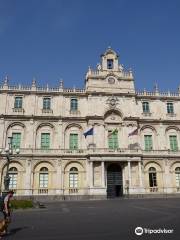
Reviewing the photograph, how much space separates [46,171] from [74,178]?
4.44 meters

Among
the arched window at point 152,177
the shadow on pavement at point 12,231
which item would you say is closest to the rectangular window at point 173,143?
the arched window at point 152,177

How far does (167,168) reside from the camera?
143 feet

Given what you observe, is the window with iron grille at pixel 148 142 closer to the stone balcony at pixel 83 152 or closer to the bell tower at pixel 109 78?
the stone balcony at pixel 83 152

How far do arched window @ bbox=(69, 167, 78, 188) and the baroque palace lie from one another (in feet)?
0.49

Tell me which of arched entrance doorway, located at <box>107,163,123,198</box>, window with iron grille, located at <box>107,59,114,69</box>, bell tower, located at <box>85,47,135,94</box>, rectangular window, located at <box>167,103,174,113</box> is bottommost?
arched entrance doorway, located at <box>107,163,123,198</box>

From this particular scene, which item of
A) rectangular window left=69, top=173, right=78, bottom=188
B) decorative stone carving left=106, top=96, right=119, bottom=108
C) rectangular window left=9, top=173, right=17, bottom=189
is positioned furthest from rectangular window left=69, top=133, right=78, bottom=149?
rectangular window left=9, top=173, right=17, bottom=189

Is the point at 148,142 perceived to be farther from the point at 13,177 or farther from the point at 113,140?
the point at 13,177

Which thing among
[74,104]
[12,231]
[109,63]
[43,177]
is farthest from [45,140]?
[12,231]

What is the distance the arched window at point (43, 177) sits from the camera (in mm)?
40522

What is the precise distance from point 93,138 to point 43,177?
974 cm

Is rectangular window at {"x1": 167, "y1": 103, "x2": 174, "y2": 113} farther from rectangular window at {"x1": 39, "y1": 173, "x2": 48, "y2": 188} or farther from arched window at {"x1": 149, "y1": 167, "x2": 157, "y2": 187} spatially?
rectangular window at {"x1": 39, "y1": 173, "x2": 48, "y2": 188}

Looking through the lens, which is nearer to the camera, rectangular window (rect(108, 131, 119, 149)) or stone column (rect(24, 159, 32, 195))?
stone column (rect(24, 159, 32, 195))

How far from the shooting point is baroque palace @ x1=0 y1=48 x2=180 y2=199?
40500mm

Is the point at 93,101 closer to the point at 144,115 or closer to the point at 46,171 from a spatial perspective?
the point at 144,115
